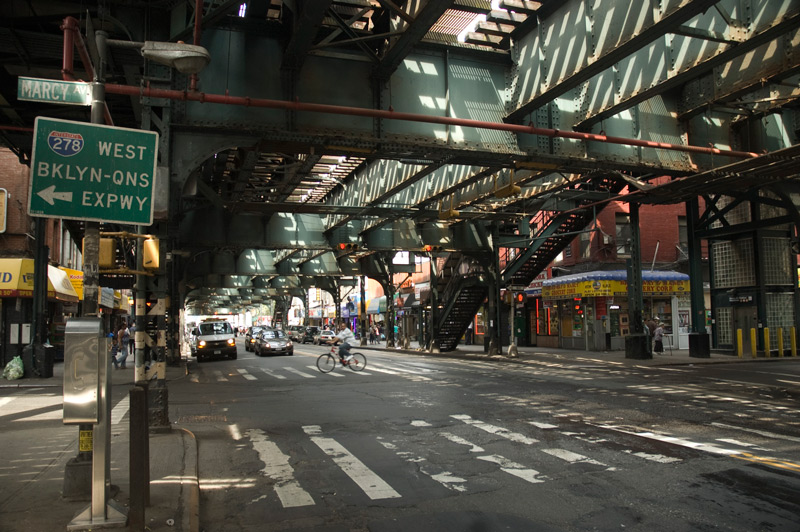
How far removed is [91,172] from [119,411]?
889 centimetres

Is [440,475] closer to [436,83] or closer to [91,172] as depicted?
[91,172]

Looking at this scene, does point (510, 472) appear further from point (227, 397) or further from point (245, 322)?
point (245, 322)

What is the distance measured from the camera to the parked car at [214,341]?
32969 mm

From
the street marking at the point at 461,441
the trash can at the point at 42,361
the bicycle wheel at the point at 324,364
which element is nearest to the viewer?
the street marking at the point at 461,441

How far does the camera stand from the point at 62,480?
680 centimetres

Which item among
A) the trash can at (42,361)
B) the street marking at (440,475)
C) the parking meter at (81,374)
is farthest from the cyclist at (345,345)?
the parking meter at (81,374)

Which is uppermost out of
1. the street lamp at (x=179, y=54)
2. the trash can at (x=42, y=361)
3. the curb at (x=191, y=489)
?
the street lamp at (x=179, y=54)

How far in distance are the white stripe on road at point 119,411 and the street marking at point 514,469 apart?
23.1ft

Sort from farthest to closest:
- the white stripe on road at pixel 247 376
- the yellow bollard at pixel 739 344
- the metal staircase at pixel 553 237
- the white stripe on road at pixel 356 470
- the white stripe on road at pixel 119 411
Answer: the metal staircase at pixel 553 237 → the yellow bollard at pixel 739 344 → the white stripe on road at pixel 247 376 → the white stripe on road at pixel 119 411 → the white stripe on road at pixel 356 470

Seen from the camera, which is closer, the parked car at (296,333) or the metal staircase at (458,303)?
the metal staircase at (458,303)

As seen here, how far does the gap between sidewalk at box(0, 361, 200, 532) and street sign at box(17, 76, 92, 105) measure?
4039 mm

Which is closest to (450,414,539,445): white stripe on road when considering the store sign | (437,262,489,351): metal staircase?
(437,262,489,351): metal staircase

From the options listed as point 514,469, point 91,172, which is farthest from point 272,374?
point 91,172

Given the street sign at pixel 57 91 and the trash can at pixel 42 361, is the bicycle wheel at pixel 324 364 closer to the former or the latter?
the trash can at pixel 42 361
